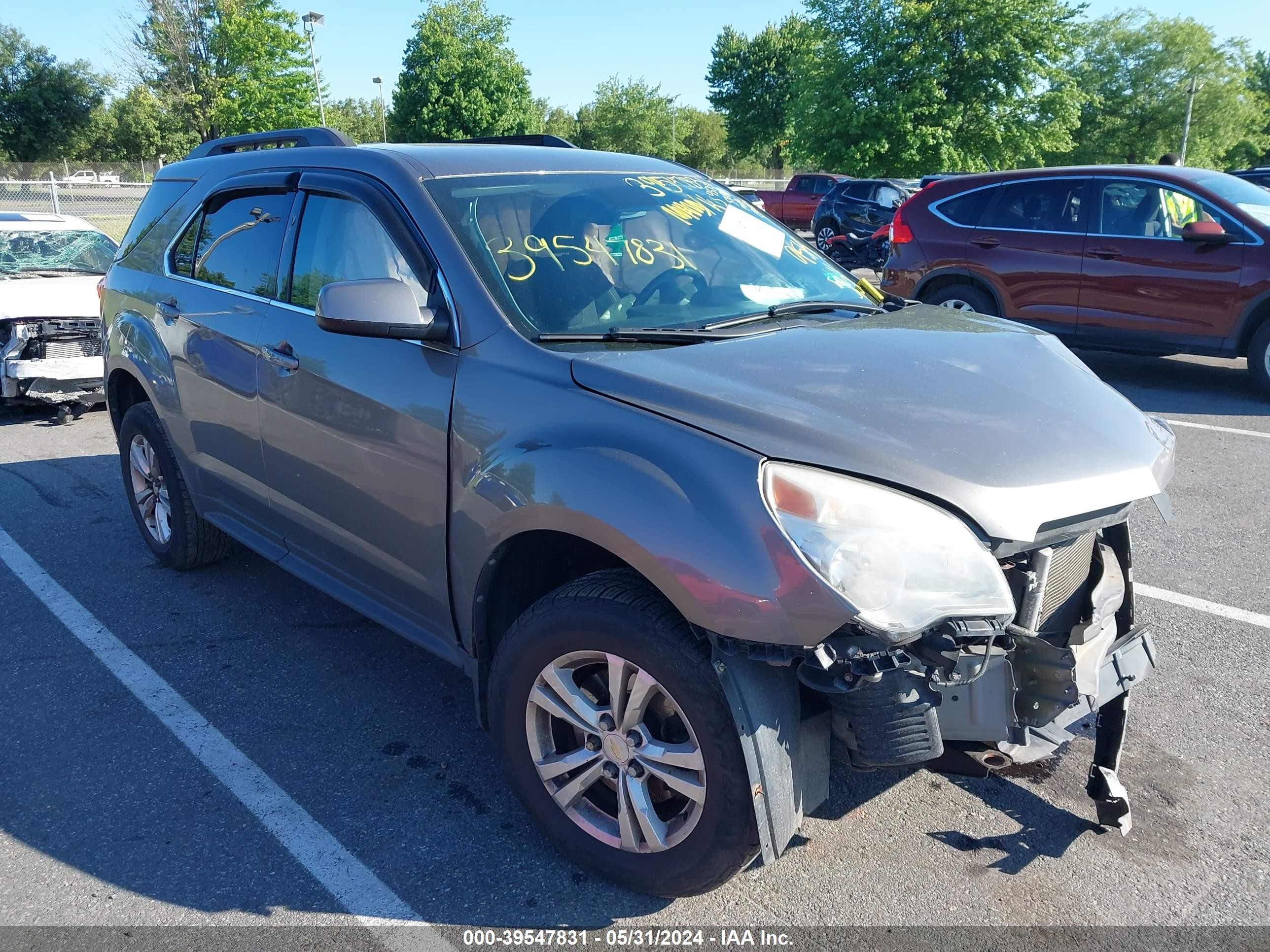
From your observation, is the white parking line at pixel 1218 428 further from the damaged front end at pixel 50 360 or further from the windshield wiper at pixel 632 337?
the damaged front end at pixel 50 360

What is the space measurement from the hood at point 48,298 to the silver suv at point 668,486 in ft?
16.5

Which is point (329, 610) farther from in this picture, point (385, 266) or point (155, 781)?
point (385, 266)

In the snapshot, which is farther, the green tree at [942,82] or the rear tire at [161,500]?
the green tree at [942,82]

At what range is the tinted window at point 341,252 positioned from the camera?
3.15 m

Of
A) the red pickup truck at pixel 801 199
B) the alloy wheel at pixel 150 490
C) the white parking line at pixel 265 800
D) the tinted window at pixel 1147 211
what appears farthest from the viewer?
the red pickup truck at pixel 801 199

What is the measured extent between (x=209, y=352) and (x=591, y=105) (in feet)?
260

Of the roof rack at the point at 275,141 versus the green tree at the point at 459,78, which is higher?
the green tree at the point at 459,78

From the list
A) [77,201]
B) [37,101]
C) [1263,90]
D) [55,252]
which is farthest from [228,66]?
[1263,90]

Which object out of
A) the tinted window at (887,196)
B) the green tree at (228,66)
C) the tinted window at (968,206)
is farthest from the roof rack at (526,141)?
the green tree at (228,66)

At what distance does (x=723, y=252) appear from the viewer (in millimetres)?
3459

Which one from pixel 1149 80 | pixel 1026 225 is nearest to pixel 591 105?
pixel 1149 80

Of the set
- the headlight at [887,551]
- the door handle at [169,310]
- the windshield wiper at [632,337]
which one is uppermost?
the windshield wiper at [632,337]

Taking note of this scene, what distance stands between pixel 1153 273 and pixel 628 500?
7.35m

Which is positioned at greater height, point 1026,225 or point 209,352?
point 1026,225
